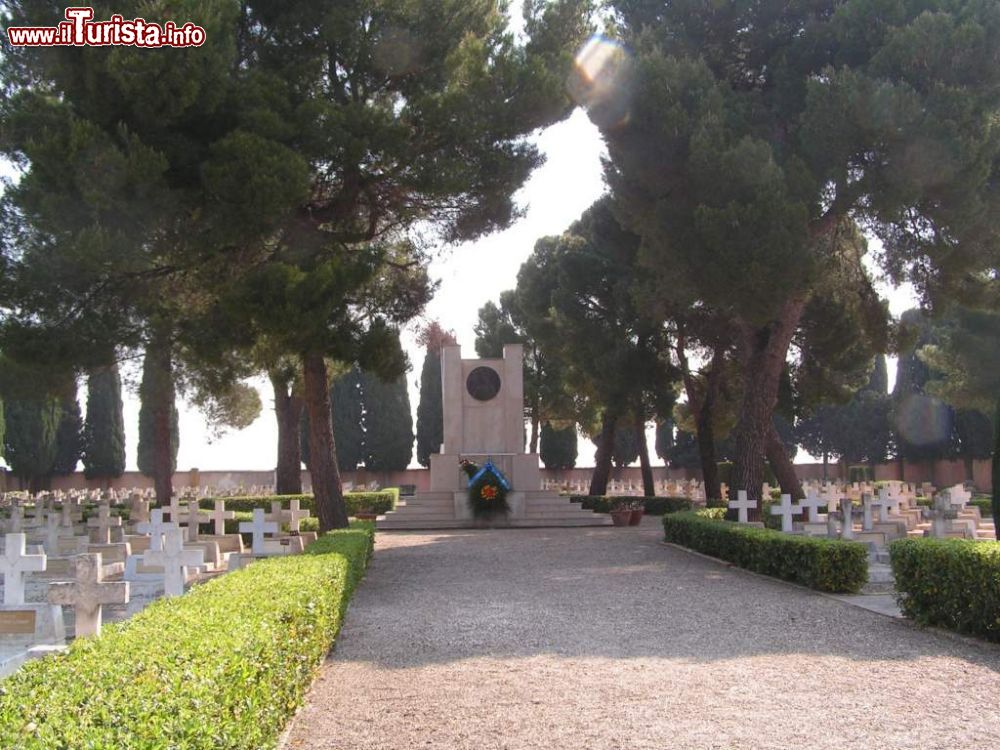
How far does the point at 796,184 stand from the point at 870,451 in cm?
3158

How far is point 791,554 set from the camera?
10.4 metres

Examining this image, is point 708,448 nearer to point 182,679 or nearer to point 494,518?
point 494,518

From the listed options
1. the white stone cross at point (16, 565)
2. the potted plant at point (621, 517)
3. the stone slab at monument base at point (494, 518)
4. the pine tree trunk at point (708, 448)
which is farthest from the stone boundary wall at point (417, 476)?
the white stone cross at point (16, 565)

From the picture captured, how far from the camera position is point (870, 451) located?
141 ft

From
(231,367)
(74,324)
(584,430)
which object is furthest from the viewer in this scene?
(584,430)

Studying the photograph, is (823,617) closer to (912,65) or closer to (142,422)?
(912,65)

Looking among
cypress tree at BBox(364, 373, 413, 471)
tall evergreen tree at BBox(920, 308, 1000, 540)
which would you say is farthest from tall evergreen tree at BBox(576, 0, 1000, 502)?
cypress tree at BBox(364, 373, 413, 471)

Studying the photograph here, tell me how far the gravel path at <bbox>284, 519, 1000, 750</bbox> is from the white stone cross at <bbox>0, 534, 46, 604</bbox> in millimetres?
2536

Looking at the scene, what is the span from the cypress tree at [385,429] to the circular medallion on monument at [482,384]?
17074mm

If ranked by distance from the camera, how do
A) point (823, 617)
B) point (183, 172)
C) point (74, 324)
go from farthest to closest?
1. point (74, 324)
2. point (183, 172)
3. point (823, 617)

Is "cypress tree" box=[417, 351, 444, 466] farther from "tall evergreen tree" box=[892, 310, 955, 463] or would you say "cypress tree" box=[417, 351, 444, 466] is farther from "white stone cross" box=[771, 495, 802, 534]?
"white stone cross" box=[771, 495, 802, 534]

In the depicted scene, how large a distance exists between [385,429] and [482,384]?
17603 mm

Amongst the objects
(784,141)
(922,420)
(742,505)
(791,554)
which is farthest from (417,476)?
(791,554)

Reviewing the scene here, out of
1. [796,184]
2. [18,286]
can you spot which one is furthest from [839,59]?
[18,286]
